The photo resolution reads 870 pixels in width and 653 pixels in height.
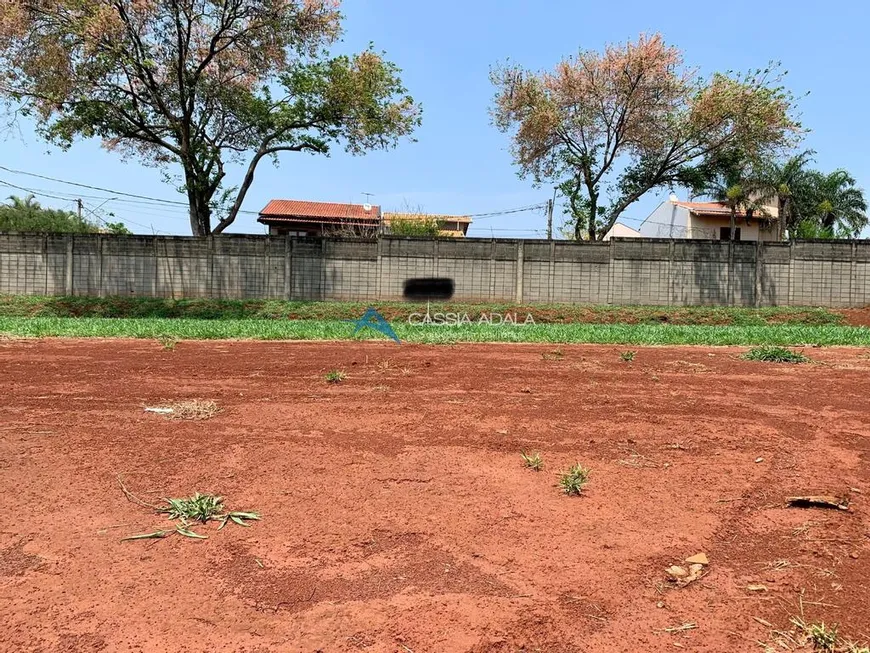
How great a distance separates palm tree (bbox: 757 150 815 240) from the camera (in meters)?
32.8

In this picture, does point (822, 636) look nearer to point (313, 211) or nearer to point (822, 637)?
point (822, 637)

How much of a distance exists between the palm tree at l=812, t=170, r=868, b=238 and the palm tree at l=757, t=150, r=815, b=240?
94cm

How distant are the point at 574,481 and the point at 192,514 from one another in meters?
2.07

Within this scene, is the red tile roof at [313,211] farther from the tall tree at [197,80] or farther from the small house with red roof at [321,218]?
the tall tree at [197,80]

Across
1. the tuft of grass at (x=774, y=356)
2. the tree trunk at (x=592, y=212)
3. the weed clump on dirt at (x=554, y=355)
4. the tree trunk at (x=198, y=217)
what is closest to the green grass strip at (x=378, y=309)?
the tree trunk at (x=198, y=217)

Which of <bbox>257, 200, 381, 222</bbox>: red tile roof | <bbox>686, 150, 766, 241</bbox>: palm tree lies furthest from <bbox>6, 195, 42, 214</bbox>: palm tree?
<bbox>686, 150, 766, 241</bbox>: palm tree

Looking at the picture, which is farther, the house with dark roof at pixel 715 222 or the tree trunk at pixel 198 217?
the house with dark roof at pixel 715 222

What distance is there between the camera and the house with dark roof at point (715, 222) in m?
36.4

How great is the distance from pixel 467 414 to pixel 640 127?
1979 cm

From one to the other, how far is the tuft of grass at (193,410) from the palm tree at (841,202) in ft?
143

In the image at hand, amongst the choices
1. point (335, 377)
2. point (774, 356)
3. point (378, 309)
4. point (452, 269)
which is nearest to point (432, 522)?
point (335, 377)

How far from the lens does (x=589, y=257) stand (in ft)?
62.5

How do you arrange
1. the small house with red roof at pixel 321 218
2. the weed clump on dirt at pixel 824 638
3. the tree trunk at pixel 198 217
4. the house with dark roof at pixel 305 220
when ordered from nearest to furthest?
the weed clump on dirt at pixel 824 638, the tree trunk at pixel 198 217, the small house with red roof at pixel 321 218, the house with dark roof at pixel 305 220

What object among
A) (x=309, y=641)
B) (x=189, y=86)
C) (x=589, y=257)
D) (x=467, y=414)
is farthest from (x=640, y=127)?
(x=309, y=641)
